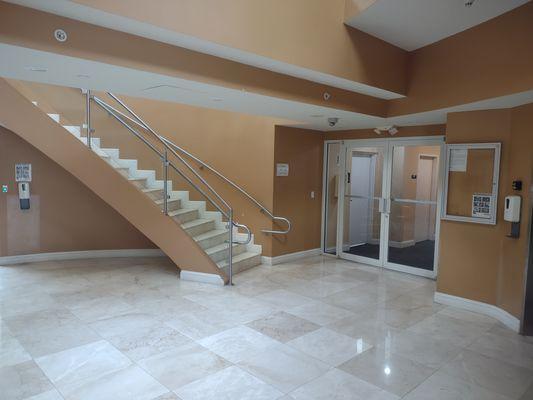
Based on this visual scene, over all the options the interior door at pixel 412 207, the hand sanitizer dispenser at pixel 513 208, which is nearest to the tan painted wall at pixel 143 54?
the hand sanitizer dispenser at pixel 513 208

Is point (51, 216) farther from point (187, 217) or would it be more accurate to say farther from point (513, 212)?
point (513, 212)

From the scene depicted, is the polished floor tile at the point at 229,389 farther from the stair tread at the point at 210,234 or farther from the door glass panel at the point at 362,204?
the door glass panel at the point at 362,204

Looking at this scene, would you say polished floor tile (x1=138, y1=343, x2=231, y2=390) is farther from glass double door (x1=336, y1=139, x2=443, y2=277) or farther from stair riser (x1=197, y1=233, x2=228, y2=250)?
glass double door (x1=336, y1=139, x2=443, y2=277)

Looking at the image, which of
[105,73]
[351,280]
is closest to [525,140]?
[351,280]

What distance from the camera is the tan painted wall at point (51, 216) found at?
20.8ft

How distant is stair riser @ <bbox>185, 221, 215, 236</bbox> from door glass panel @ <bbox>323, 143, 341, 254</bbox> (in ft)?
7.42

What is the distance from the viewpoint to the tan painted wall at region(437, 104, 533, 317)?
13.7ft

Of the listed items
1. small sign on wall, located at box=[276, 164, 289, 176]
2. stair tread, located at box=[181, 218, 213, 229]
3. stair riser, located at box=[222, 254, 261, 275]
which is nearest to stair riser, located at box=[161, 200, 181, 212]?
stair tread, located at box=[181, 218, 213, 229]

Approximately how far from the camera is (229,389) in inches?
118

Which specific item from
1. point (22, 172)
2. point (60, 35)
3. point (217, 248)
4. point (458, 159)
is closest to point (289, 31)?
point (60, 35)

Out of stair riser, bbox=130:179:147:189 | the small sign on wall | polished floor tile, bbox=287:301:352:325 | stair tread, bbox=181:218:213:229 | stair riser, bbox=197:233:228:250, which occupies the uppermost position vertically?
the small sign on wall

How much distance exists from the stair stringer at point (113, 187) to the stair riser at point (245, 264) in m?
0.41

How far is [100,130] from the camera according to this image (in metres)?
5.94

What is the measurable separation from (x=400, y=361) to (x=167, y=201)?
4025 mm
